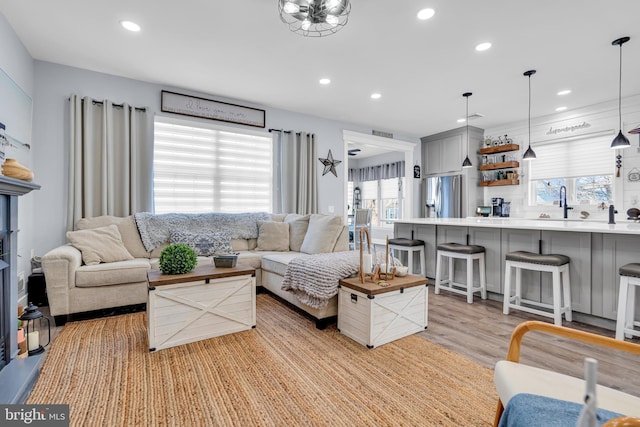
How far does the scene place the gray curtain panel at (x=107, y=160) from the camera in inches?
138

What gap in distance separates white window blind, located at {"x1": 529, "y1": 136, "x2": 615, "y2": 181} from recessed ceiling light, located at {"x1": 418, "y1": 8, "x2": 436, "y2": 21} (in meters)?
4.13

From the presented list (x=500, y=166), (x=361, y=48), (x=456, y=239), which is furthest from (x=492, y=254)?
(x=500, y=166)

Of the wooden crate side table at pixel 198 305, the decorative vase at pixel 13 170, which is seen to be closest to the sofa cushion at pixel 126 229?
the wooden crate side table at pixel 198 305

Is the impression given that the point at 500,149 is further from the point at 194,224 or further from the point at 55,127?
the point at 55,127

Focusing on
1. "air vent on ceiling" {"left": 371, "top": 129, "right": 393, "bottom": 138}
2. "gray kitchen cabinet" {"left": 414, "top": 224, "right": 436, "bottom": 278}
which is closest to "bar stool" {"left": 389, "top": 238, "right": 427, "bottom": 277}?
"gray kitchen cabinet" {"left": 414, "top": 224, "right": 436, "bottom": 278}

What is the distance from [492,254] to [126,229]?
415 cm

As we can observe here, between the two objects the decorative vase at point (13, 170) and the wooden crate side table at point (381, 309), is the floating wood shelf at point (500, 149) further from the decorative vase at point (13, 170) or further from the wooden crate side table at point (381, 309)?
the decorative vase at point (13, 170)

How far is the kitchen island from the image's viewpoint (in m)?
2.58

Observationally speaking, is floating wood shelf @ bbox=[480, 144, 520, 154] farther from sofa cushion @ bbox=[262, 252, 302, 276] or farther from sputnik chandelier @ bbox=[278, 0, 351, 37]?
sofa cushion @ bbox=[262, 252, 302, 276]

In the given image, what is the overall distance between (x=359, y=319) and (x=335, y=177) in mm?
3573

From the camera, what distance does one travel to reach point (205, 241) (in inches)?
148

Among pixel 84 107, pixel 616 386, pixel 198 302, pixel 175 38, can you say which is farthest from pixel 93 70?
pixel 616 386

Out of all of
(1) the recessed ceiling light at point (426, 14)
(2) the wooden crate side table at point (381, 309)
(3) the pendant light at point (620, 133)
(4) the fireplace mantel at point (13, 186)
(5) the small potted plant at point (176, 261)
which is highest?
(1) the recessed ceiling light at point (426, 14)

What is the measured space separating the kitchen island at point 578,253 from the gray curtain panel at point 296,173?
2289mm
